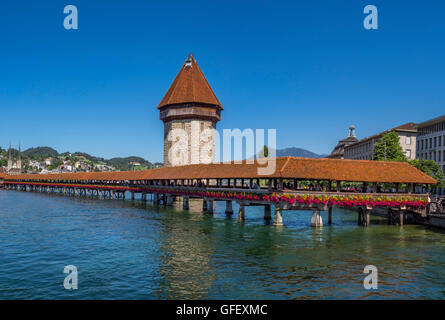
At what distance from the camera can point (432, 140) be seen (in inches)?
2901

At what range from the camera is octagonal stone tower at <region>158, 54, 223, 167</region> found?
83.1 metres

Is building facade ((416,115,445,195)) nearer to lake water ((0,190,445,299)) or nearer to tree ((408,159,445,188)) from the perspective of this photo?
tree ((408,159,445,188))

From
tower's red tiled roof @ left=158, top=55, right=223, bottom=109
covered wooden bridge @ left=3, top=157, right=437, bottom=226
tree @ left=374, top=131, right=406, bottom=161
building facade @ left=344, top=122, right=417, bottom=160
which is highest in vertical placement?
tower's red tiled roof @ left=158, top=55, right=223, bottom=109

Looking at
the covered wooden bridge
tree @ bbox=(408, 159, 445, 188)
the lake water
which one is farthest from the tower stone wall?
the lake water

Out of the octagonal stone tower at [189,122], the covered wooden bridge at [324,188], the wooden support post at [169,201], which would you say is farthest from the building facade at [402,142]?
the wooden support post at [169,201]

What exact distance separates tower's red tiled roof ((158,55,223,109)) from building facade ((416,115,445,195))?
40.1 m

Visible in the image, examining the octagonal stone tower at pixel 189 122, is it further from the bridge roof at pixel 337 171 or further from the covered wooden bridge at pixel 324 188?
the bridge roof at pixel 337 171

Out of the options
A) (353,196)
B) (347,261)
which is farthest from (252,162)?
(347,261)

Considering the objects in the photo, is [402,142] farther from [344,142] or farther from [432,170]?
[344,142]

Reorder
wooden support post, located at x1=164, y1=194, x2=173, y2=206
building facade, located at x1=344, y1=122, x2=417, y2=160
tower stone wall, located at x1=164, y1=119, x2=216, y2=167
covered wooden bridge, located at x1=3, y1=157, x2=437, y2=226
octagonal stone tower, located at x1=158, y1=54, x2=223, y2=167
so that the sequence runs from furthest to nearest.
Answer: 1. tower stone wall, located at x1=164, y1=119, x2=216, y2=167
2. octagonal stone tower, located at x1=158, y1=54, x2=223, y2=167
3. building facade, located at x1=344, y1=122, x2=417, y2=160
4. wooden support post, located at x1=164, y1=194, x2=173, y2=206
5. covered wooden bridge, located at x1=3, y1=157, x2=437, y2=226
